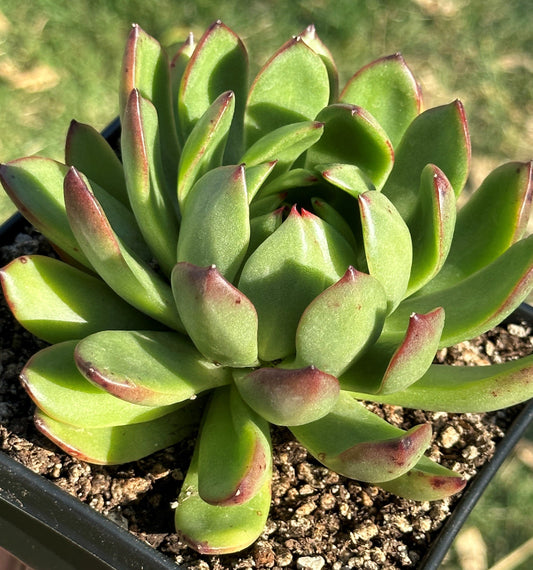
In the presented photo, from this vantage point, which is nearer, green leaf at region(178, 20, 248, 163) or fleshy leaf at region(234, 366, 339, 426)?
fleshy leaf at region(234, 366, 339, 426)

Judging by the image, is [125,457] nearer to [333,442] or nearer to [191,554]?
[191,554]

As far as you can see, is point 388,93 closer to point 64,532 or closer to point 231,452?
point 231,452

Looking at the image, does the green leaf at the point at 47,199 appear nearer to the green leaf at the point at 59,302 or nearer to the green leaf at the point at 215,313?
the green leaf at the point at 59,302

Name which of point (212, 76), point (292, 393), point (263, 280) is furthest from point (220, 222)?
point (212, 76)

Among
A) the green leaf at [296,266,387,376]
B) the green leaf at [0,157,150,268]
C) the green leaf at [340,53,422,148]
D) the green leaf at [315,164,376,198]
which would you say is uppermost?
the green leaf at [340,53,422,148]

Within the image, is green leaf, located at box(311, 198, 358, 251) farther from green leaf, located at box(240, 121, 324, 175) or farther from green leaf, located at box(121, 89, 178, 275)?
green leaf, located at box(121, 89, 178, 275)

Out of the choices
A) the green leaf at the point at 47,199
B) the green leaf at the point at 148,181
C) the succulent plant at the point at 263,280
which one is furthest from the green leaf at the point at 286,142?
the green leaf at the point at 47,199

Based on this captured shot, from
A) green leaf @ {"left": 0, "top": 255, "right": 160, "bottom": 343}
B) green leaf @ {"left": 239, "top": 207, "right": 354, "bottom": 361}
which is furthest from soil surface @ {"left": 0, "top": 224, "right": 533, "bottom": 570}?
green leaf @ {"left": 239, "top": 207, "right": 354, "bottom": 361}
